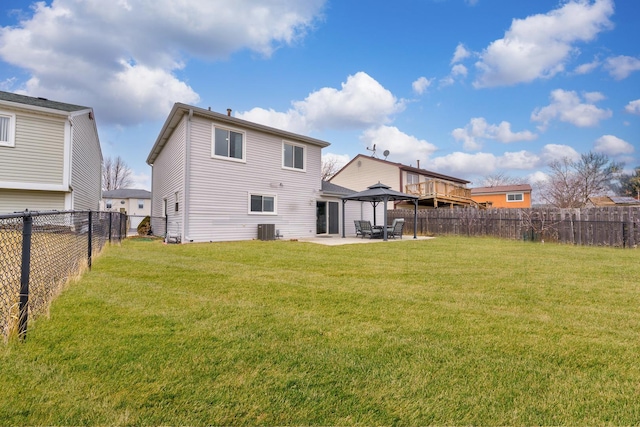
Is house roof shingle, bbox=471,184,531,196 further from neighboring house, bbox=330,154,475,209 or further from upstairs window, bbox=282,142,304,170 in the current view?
upstairs window, bbox=282,142,304,170

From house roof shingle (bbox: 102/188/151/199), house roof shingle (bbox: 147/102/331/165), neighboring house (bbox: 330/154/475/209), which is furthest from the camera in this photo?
house roof shingle (bbox: 102/188/151/199)

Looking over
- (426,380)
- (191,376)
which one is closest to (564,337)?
(426,380)

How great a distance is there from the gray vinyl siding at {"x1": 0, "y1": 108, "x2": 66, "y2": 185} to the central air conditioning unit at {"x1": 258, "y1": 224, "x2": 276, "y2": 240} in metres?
7.38

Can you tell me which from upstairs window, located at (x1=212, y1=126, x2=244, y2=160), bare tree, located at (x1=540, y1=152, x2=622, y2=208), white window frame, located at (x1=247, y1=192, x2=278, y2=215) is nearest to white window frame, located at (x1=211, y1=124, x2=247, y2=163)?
upstairs window, located at (x1=212, y1=126, x2=244, y2=160)

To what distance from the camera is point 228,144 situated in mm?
12375

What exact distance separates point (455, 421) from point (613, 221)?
14.2m

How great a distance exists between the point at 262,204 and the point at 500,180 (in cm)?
4226

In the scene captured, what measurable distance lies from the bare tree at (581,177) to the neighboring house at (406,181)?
9.32 m

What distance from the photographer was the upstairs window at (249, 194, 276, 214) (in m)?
13.0

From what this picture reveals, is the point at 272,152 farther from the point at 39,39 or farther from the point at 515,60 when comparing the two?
the point at 515,60

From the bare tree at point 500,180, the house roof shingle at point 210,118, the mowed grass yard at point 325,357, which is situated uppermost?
the bare tree at point 500,180

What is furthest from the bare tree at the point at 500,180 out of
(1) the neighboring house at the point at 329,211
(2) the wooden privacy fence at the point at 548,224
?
(1) the neighboring house at the point at 329,211

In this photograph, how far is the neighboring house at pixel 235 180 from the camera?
449 inches

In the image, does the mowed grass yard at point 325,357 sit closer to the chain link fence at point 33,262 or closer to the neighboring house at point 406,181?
the chain link fence at point 33,262
